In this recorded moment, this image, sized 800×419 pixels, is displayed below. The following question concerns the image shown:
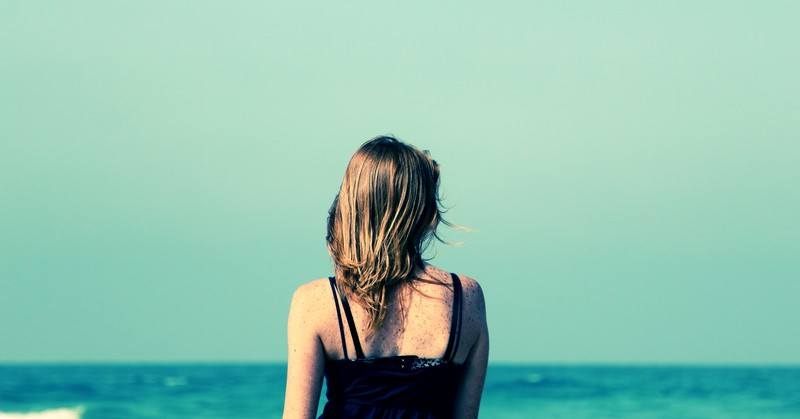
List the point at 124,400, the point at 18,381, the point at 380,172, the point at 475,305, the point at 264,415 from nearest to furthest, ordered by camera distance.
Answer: the point at 380,172, the point at 475,305, the point at 264,415, the point at 124,400, the point at 18,381

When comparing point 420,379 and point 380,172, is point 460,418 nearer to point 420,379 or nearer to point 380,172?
point 420,379

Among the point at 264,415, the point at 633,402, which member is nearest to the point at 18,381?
the point at 264,415

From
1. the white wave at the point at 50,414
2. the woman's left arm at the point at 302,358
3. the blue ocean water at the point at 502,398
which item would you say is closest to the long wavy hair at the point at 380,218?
the woman's left arm at the point at 302,358

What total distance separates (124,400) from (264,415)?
3.05m

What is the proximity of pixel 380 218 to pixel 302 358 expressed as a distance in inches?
15.1

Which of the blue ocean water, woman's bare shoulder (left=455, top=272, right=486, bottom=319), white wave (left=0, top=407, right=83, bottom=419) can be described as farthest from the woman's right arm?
white wave (left=0, top=407, right=83, bottom=419)

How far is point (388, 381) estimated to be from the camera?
8.61ft

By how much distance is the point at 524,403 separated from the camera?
2211 cm

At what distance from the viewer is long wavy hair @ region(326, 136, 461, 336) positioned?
99.7 inches

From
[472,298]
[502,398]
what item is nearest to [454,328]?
[472,298]

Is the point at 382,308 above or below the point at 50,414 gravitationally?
below

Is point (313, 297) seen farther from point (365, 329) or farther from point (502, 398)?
point (502, 398)

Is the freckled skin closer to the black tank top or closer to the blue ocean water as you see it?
the black tank top

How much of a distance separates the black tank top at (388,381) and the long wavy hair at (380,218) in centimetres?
7
